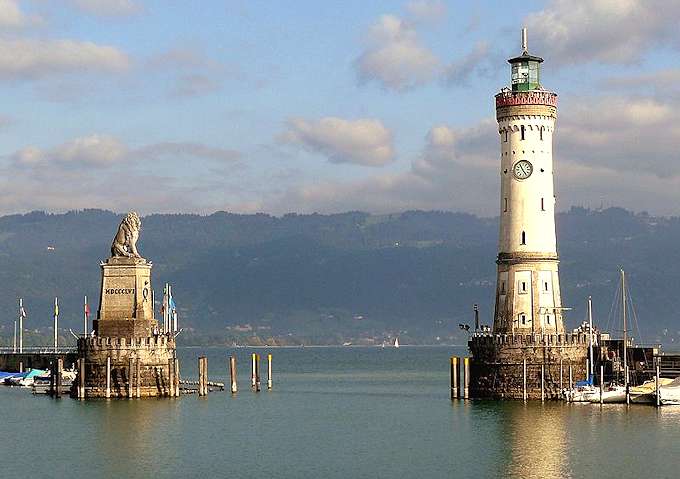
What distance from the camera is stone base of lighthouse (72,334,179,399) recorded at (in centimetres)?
11775

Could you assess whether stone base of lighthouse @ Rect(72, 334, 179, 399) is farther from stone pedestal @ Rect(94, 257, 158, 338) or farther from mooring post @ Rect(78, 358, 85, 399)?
stone pedestal @ Rect(94, 257, 158, 338)

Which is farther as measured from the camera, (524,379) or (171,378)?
(171,378)

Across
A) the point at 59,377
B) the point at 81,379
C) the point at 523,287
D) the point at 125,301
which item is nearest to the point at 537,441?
the point at 523,287

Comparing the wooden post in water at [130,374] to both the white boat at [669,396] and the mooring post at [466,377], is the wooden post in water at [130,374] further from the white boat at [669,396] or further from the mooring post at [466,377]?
the white boat at [669,396]

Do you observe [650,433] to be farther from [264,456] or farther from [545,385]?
[264,456]

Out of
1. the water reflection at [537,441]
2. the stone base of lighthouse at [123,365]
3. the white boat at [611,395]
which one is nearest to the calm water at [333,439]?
the water reflection at [537,441]

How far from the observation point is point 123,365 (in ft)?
388

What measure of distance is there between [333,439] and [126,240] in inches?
1231

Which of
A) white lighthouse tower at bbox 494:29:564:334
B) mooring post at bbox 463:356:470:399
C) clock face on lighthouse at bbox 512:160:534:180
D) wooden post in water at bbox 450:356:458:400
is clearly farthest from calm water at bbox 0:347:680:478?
clock face on lighthouse at bbox 512:160:534:180

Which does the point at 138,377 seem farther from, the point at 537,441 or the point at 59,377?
the point at 537,441

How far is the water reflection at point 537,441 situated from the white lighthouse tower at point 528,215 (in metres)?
7.36

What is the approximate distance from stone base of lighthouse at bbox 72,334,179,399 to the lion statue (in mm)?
7103

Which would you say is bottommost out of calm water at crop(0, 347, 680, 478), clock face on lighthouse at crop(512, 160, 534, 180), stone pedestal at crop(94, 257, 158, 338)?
calm water at crop(0, 347, 680, 478)

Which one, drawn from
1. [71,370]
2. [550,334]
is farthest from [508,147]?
[71,370]
